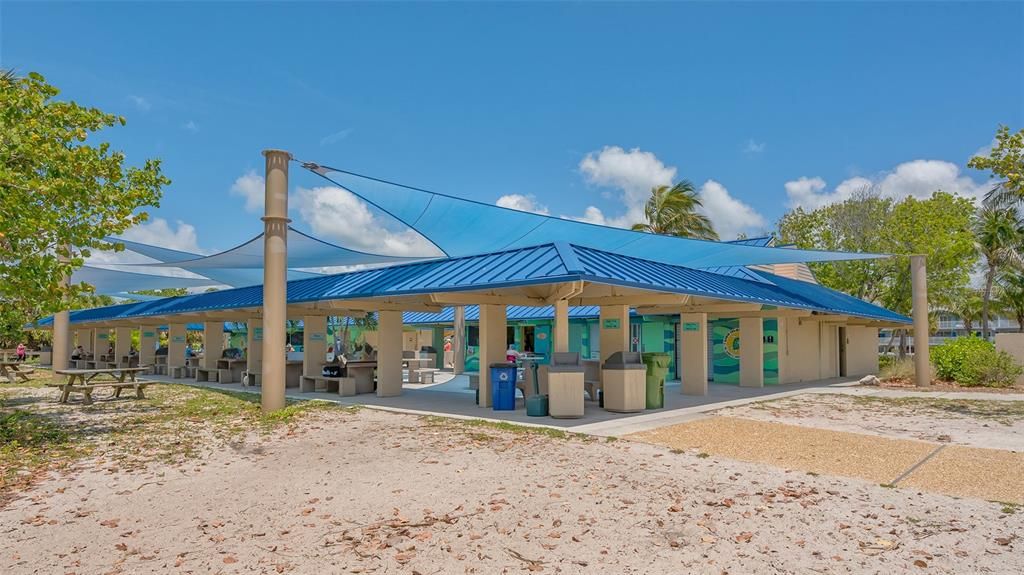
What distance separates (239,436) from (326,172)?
5.02 m

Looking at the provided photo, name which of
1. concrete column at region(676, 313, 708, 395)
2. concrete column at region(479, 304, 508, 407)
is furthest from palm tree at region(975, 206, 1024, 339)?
concrete column at region(479, 304, 508, 407)

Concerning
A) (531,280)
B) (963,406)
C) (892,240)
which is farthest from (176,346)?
(892,240)

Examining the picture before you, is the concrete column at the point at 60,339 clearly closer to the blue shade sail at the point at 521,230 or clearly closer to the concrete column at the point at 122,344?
the concrete column at the point at 122,344

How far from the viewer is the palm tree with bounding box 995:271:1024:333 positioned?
40.2 meters

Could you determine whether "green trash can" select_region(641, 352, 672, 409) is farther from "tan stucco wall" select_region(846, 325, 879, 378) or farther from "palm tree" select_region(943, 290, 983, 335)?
"palm tree" select_region(943, 290, 983, 335)

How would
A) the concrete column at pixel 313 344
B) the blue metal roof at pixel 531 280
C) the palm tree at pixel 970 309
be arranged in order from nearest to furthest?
the blue metal roof at pixel 531 280 < the concrete column at pixel 313 344 < the palm tree at pixel 970 309

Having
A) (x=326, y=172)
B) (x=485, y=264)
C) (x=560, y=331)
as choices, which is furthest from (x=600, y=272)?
(x=326, y=172)

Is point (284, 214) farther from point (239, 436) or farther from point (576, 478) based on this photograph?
point (576, 478)

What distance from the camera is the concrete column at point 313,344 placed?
54.9 feet

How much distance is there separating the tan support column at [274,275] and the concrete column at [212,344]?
10263mm

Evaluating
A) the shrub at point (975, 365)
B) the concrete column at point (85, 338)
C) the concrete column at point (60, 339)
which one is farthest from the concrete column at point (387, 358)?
the concrete column at point (85, 338)

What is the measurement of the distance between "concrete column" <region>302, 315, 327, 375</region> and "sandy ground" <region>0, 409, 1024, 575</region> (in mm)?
9312

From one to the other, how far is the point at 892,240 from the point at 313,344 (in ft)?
80.8

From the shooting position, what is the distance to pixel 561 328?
1116cm
